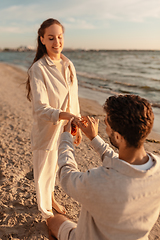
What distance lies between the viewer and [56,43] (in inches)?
86.1

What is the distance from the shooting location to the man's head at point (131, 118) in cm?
124

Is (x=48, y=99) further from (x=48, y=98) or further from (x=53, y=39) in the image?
(x=53, y=39)

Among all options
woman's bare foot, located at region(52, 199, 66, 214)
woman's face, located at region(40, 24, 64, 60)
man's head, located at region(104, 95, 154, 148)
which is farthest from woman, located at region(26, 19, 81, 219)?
man's head, located at region(104, 95, 154, 148)

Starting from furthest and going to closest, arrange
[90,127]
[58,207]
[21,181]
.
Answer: [21,181] < [58,207] < [90,127]

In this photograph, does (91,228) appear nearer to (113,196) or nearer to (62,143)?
(113,196)

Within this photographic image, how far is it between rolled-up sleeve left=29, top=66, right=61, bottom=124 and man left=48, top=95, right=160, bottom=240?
77 cm

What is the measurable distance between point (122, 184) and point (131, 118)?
389 millimetres

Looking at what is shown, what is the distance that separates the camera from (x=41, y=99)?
207 centimetres

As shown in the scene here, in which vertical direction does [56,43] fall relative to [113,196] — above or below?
above

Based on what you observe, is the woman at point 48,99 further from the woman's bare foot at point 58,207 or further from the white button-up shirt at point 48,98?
the woman's bare foot at point 58,207

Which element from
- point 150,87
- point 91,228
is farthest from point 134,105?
point 150,87

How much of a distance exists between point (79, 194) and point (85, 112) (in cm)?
602

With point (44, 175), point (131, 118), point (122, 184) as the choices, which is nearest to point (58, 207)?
point (44, 175)

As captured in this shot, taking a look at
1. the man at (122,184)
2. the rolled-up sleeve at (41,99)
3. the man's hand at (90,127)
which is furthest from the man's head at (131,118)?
the rolled-up sleeve at (41,99)
